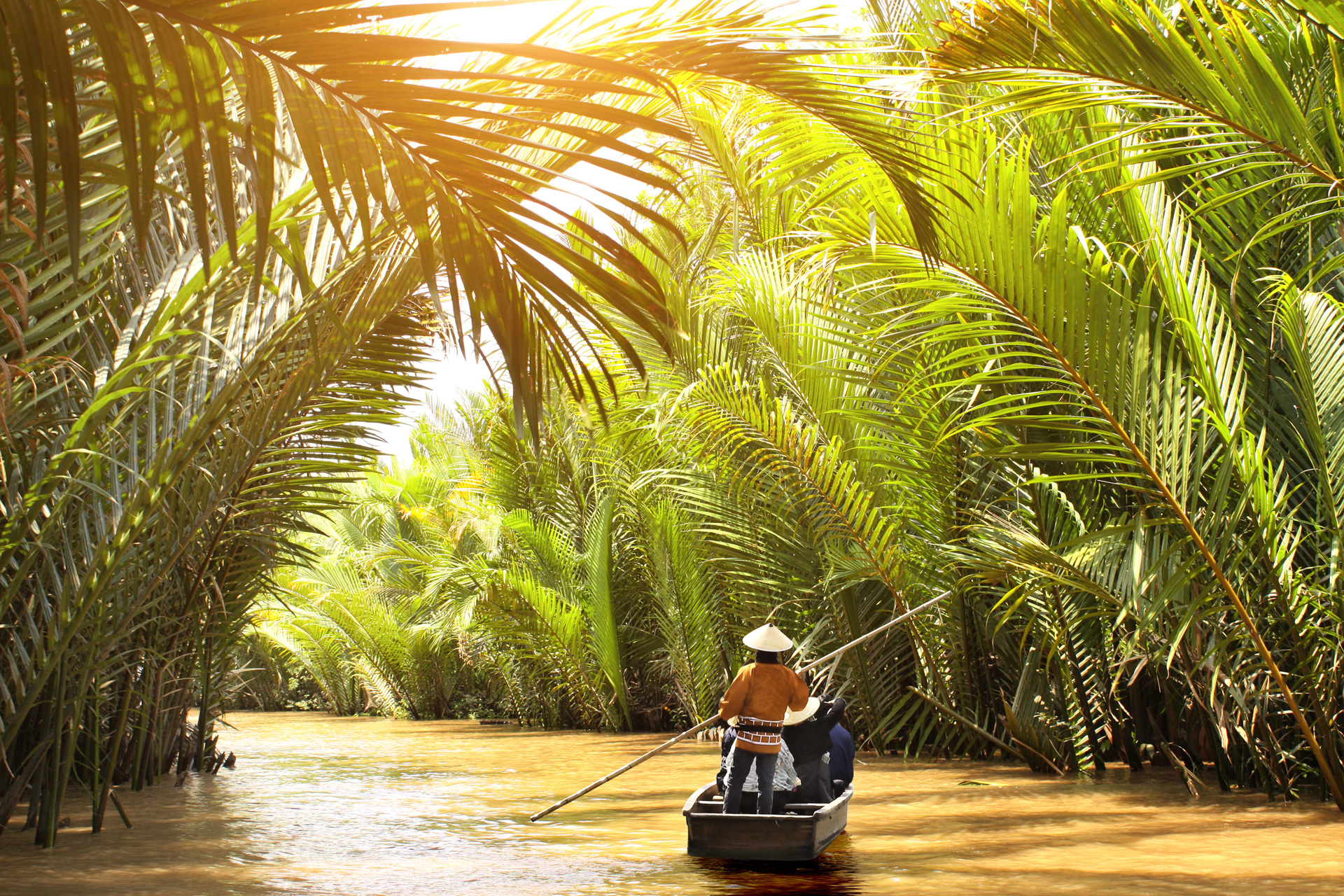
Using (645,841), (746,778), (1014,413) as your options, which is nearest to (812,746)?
(746,778)

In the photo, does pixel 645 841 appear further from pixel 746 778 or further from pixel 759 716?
pixel 759 716

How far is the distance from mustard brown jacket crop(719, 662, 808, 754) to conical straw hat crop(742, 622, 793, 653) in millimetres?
119

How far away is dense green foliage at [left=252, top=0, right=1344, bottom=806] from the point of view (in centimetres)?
432

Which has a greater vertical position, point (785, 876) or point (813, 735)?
point (813, 735)

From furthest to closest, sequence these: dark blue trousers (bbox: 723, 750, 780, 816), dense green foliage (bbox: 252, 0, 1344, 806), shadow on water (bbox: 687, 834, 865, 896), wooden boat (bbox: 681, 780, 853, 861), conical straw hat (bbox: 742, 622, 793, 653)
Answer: conical straw hat (bbox: 742, 622, 793, 653) < dark blue trousers (bbox: 723, 750, 780, 816) < wooden boat (bbox: 681, 780, 853, 861) < shadow on water (bbox: 687, 834, 865, 896) < dense green foliage (bbox: 252, 0, 1344, 806)

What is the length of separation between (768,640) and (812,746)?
721 millimetres

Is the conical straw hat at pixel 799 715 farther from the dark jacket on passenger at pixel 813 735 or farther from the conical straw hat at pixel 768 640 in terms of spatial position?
the conical straw hat at pixel 768 640

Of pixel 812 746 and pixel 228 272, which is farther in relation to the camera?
pixel 812 746

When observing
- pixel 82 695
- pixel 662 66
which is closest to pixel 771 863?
pixel 82 695

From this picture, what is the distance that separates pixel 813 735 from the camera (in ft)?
23.3

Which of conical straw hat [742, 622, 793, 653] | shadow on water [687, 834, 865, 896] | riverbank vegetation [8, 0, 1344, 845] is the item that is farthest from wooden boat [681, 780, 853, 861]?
riverbank vegetation [8, 0, 1344, 845]

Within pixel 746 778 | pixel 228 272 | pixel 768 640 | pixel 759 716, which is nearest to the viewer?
pixel 228 272

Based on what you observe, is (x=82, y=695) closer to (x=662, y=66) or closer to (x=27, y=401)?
(x=27, y=401)

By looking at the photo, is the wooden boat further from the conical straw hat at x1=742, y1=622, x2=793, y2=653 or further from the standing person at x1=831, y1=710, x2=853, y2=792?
the conical straw hat at x1=742, y1=622, x2=793, y2=653
